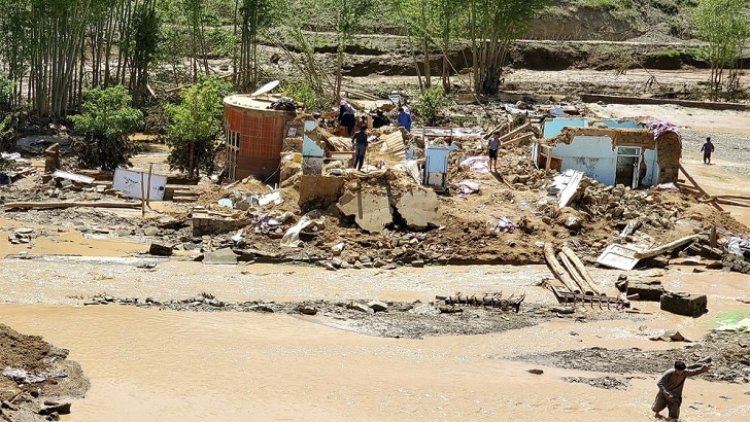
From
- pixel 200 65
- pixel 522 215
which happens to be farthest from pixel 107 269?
pixel 200 65

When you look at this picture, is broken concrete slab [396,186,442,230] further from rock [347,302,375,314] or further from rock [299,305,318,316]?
rock [299,305,318,316]

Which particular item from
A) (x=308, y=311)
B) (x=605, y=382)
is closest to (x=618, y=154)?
(x=308, y=311)

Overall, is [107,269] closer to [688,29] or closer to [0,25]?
[0,25]

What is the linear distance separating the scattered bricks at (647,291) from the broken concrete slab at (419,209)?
4.41 meters

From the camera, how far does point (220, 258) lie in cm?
2072

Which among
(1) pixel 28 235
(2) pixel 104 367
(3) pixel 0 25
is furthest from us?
(3) pixel 0 25

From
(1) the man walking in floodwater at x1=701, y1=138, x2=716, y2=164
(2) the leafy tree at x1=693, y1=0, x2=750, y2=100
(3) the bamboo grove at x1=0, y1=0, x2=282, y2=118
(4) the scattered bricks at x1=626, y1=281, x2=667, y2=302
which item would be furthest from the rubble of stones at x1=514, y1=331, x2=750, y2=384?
(2) the leafy tree at x1=693, y1=0, x2=750, y2=100

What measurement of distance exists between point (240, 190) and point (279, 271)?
14.0 feet

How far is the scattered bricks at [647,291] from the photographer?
1930 cm

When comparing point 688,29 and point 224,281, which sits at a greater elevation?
point 688,29

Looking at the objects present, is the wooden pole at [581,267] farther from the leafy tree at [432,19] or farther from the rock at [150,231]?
the leafy tree at [432,19]

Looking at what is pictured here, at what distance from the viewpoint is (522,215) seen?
74.6 ft

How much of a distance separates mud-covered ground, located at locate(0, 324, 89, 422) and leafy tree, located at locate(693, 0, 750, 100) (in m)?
43.8

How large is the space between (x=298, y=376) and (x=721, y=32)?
43.3 metres
